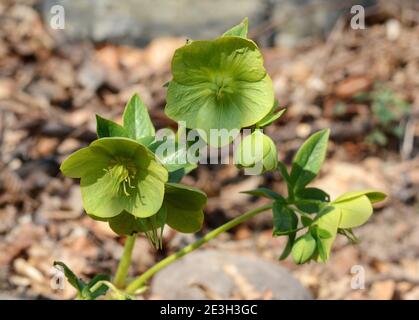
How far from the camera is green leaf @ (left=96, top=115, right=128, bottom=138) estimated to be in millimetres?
1094

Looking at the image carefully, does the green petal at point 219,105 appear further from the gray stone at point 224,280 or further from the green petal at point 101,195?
the gray stone at point 224,280

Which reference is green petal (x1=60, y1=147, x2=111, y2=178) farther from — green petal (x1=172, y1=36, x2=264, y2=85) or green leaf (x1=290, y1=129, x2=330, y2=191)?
green leaf (x1=290, y1=129, x2=330, y2=191)

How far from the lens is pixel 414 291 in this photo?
1.67 metres

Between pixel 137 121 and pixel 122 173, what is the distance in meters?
0.11

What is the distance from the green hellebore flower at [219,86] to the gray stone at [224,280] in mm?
607

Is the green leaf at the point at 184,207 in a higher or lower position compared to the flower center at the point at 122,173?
lower

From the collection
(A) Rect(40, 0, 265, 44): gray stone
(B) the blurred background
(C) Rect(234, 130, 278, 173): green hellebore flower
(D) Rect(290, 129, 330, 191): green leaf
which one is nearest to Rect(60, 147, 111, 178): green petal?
(C) Rect(234, 130, 278, 173): green hellebore flower

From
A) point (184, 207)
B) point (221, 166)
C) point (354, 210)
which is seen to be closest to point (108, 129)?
point (184, 207)

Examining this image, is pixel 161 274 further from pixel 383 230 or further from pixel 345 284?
pixel 383 230

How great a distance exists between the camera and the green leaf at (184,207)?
109cm

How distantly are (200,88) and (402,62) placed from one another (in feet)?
5.45

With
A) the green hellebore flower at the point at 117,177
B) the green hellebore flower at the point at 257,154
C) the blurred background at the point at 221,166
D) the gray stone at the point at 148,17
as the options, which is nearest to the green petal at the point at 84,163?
the green hellebore flower at the point at 117,177

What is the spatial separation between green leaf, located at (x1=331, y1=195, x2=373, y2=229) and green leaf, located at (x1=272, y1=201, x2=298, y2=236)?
0.24 feet
